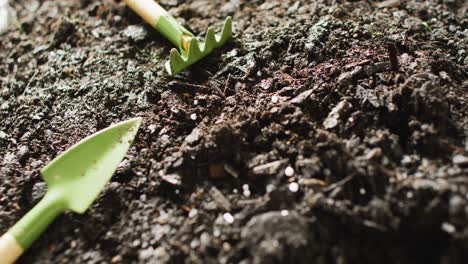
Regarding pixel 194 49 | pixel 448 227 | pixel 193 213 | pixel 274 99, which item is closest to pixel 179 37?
pixel 194 49

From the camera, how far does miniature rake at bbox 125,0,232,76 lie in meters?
1.49

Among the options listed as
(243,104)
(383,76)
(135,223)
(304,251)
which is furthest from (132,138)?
(383,76)

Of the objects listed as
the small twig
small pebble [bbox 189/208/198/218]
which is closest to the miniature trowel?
small pebble [bbox 189/208/198/218]

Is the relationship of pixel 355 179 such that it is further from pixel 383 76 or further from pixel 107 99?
pixel 107 99

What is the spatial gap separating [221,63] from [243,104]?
236 mm

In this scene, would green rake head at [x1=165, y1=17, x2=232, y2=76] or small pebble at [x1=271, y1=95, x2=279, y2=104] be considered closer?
small pebble at [x1=271, y1=95, x2=279, y2=104]

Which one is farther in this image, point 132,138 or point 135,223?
point 132,138

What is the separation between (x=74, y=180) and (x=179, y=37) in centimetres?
65

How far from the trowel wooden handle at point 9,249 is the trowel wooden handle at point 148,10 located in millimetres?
915

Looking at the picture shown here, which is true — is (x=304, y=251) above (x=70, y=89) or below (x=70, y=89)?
below

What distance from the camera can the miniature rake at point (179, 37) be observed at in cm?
149

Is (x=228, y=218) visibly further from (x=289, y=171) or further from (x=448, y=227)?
(x=448, y=227)

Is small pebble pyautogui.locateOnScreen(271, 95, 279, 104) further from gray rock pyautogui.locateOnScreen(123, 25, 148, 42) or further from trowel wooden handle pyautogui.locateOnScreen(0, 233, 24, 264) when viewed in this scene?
trowel wooden handle pyautogui.locateOnScreen(0, 233, 24, 264)

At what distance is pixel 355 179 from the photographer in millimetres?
1118
